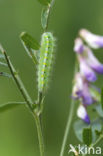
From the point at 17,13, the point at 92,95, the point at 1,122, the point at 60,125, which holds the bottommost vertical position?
the point at 60,125

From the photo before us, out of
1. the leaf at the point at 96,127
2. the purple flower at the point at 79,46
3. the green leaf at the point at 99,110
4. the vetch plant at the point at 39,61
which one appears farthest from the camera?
the purple flower at the point at 79,46

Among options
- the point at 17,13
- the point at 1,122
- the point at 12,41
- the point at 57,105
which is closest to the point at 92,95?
the point at 1,122

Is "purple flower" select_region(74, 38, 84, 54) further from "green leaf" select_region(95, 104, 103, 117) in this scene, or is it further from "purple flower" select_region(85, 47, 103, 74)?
"green leaf" select_region(95, 104, 103, 117)

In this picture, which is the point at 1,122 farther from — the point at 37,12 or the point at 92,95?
the point at 92,95

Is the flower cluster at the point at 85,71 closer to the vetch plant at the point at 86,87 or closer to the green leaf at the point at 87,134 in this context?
the vetch plant at the point at 86,87

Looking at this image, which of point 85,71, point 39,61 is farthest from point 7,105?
point 85,71

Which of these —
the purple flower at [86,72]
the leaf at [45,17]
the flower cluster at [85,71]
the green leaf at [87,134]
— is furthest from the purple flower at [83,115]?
the leaf at [45,17]

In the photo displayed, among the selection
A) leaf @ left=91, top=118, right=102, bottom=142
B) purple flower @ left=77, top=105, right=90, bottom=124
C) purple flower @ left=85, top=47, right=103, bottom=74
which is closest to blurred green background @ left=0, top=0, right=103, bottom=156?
purple flower @ left=85, top=47, right=103, bottom=74
